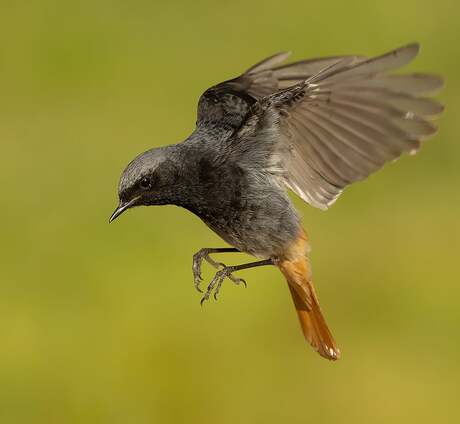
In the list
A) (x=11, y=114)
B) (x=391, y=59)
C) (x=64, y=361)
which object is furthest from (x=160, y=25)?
(x=391, y=59)

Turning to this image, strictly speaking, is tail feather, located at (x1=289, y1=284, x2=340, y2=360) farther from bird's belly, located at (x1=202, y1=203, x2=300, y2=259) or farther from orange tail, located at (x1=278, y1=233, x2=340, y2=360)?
bird's belly, located at (x1=202, y1=203, x2=300, y2=259)

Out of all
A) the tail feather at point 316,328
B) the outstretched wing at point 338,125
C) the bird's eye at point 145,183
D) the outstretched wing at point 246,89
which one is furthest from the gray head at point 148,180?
the tail feather at point 316,328

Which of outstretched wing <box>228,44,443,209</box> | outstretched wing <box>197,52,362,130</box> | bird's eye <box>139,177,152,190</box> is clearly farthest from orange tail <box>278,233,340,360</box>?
bird's eye <box>139,177,152,190</box>

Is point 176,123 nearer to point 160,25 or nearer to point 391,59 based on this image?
point 160,25

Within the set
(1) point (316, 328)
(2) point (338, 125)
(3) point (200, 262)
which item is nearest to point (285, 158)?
(2) point (338, 125)

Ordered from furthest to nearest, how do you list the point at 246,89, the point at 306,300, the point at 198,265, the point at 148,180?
the point at 246,89 → the point at 306,300 → the point at 198,265 → the point at 148,180

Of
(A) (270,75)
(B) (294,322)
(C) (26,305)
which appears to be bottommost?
(B) (294,322)

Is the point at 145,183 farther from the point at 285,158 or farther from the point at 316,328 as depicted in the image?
the point at 316,328
